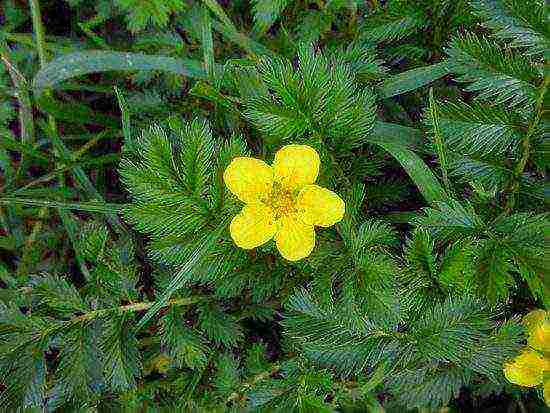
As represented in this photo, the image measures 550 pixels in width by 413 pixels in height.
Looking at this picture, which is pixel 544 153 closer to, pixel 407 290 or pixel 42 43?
pixel 407 290

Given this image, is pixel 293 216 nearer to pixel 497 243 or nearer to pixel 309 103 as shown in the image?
pixel 309 103

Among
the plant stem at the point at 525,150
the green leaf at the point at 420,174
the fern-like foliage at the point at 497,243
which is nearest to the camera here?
the fern-like foliage at the point at 497,243

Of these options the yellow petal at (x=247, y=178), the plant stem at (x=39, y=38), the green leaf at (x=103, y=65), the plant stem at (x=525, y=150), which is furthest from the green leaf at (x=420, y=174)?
the plant stem at (x=39, y=38)

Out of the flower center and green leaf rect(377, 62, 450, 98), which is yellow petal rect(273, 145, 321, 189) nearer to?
the flower center

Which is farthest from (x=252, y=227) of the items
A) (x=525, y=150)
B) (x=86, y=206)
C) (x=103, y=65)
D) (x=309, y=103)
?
(x=103, y=65)

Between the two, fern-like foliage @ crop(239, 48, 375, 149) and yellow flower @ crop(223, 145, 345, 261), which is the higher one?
fern-like foliage @ crop(239, 48, 375, 149)

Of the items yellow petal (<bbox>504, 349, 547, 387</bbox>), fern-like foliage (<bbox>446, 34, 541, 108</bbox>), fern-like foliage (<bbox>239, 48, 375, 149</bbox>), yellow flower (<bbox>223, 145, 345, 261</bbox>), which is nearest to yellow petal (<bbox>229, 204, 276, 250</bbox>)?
yellow flower (<bbox>223, 145, 345, 261</bbox>)

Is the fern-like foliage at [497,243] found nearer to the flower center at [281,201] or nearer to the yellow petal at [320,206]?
the yellow petal at [320,206]
